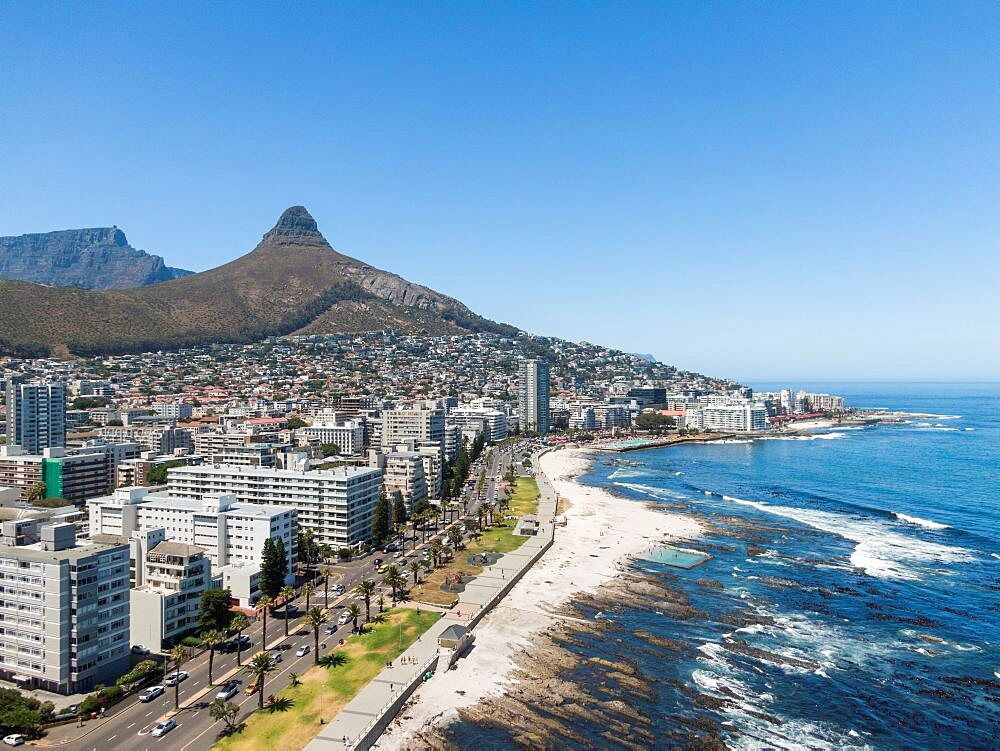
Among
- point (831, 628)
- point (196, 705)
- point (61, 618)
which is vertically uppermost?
point (61, 618)

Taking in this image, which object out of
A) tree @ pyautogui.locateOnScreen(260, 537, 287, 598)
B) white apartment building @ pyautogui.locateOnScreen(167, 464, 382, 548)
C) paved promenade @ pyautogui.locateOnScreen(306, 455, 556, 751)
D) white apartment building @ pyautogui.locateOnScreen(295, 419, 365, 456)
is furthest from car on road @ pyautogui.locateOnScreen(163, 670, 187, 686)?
white apartment building @ pyautogui.locateOnScreen(295, 419, 365, 456)

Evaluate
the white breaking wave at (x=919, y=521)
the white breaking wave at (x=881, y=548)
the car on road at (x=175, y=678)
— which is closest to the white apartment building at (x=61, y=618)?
the car on road at (x=175, y=678)

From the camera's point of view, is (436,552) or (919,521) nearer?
(436,552)

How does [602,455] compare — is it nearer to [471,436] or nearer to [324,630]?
[471,436]

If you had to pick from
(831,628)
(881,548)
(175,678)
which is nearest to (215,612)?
(175,678)

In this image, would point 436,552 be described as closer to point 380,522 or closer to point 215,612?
point 380,522

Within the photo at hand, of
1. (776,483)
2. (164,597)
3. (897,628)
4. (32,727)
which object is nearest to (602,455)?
(776,483)

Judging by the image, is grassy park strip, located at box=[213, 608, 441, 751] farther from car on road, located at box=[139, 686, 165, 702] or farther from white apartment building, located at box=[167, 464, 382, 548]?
white apartment building, located at box=[167, 464, 382, 548]
